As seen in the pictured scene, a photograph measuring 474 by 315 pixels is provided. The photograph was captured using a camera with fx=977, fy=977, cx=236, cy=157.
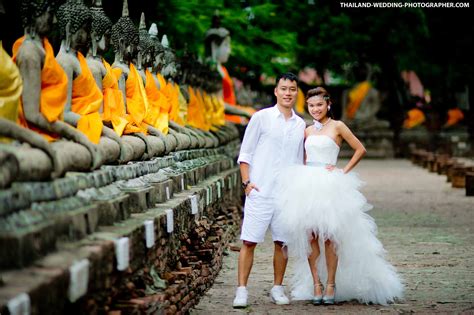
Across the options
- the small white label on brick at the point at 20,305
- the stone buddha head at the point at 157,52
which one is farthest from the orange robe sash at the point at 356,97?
the small white label on brick at the point at 20,305

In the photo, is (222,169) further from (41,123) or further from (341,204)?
(41,123)

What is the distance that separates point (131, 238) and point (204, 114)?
7.92 m

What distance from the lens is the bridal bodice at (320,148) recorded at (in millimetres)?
7871

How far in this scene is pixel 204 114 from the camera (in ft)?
43.8

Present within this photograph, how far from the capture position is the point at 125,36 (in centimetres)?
863

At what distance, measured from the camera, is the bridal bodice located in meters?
7.87

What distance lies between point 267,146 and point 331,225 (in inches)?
31.6

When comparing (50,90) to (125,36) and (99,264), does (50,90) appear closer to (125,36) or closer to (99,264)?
(99,264)

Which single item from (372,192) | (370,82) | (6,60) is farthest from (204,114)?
(370,82)

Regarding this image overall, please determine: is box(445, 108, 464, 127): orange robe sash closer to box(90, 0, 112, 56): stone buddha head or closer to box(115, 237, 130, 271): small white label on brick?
box(90, 0, 112, 56): stone buddha head

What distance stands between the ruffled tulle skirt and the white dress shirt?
0.33 feet

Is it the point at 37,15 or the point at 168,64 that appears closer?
the point at 37,15

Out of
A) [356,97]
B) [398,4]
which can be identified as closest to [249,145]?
[398,4]

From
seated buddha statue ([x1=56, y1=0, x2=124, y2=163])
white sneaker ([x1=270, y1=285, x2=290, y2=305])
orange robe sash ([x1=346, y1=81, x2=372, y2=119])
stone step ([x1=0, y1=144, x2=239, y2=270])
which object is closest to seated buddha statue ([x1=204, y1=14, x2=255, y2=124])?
stone step ([x1=0, y1=144, x2=239, y2=270])
